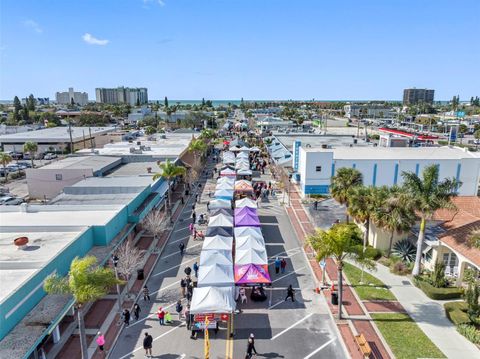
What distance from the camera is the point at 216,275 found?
2052cm

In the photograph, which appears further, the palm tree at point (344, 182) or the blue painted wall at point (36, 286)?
the palm tree at point (344, 182)

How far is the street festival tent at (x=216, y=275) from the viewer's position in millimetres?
20062

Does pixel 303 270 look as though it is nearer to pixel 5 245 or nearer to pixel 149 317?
pixel 149 317

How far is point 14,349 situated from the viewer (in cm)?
1326

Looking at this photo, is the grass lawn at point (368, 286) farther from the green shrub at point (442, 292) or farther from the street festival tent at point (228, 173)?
the street festival tent at point (228, 173)

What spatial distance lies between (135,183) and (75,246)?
1377cm

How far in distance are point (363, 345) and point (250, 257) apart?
27.5ft

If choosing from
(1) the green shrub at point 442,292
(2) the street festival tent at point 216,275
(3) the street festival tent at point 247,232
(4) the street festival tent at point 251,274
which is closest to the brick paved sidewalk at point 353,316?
(1) the green shrub at point 442,292

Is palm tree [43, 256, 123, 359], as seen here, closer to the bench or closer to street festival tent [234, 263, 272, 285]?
street festival tent [234, 263, 272, 285]

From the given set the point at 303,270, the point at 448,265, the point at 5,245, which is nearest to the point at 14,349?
the point at 5,245

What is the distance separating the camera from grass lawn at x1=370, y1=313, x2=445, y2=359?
53.6ft

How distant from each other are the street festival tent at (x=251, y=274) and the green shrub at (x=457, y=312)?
946 cm

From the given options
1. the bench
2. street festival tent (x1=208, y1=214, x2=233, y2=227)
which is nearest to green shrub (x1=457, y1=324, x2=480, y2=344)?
the bench

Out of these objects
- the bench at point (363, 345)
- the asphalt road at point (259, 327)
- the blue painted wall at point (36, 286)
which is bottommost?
the asphalt road at point (259, 327)
